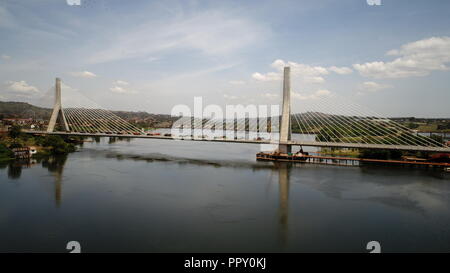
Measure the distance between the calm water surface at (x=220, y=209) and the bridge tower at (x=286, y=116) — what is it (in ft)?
7.32

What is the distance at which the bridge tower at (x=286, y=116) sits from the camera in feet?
37.6

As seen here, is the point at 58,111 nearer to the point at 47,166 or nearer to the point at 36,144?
the point at 36,144

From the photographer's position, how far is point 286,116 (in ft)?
37.9

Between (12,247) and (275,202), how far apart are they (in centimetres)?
449

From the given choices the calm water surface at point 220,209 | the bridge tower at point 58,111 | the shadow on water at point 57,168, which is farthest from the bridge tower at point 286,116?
the bridge tower at point 58,111

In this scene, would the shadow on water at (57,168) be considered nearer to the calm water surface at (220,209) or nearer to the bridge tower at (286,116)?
the calm water surface at (220,209)

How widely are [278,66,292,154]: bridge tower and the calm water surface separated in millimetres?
2230

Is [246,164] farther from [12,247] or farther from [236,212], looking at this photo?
[12,247]

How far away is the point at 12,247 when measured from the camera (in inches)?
157

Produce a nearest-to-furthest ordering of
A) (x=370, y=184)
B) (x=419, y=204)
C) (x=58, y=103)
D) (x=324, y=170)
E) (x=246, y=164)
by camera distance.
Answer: (x=419, y=204) < (x=370, y=184) < (x=324, y=170) < (x=246, y=164) < (x=58, y=103)

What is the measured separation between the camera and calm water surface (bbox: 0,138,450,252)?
165 inches

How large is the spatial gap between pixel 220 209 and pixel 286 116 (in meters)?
6.83

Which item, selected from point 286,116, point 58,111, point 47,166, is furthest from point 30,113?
point 286,116
